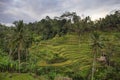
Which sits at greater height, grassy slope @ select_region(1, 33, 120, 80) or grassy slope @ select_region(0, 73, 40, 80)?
grassy slope @ select_region(1, 33, 120, 80)

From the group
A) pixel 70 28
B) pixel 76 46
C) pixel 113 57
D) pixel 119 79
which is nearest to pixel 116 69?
pixel 119 79

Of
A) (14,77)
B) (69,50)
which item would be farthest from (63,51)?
(14,77)

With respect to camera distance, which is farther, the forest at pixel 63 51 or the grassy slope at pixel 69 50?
the grassy slope at pixel 69 50

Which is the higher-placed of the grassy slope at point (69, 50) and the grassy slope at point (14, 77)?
the grassy slope at point (69, 50)

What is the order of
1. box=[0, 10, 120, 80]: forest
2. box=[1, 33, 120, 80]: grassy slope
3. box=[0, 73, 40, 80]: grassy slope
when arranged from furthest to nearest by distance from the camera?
box=[1, 33, 120, 80]: grassy slope → box=[0, 10, 120, 80]: forest → box=[0, 73, 40, 80]: grassy slope

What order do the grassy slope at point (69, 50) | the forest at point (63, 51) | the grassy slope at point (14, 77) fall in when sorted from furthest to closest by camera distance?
the grassy slope at point (69, 50) < the forest at point (63, 51) < the grassy slope at point (14, 77)

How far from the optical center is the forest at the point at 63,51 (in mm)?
78125

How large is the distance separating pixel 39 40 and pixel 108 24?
37.1m

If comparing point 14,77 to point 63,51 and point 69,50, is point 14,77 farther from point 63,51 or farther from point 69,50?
point 69,50

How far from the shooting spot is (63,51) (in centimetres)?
10512

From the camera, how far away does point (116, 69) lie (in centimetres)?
8125

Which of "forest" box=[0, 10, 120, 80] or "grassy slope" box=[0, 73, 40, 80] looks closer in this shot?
"grassy slope" box=[0, 73, 40, 80]

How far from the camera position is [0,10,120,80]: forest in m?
78.1

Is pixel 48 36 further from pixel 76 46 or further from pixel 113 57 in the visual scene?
pixel 113 57
